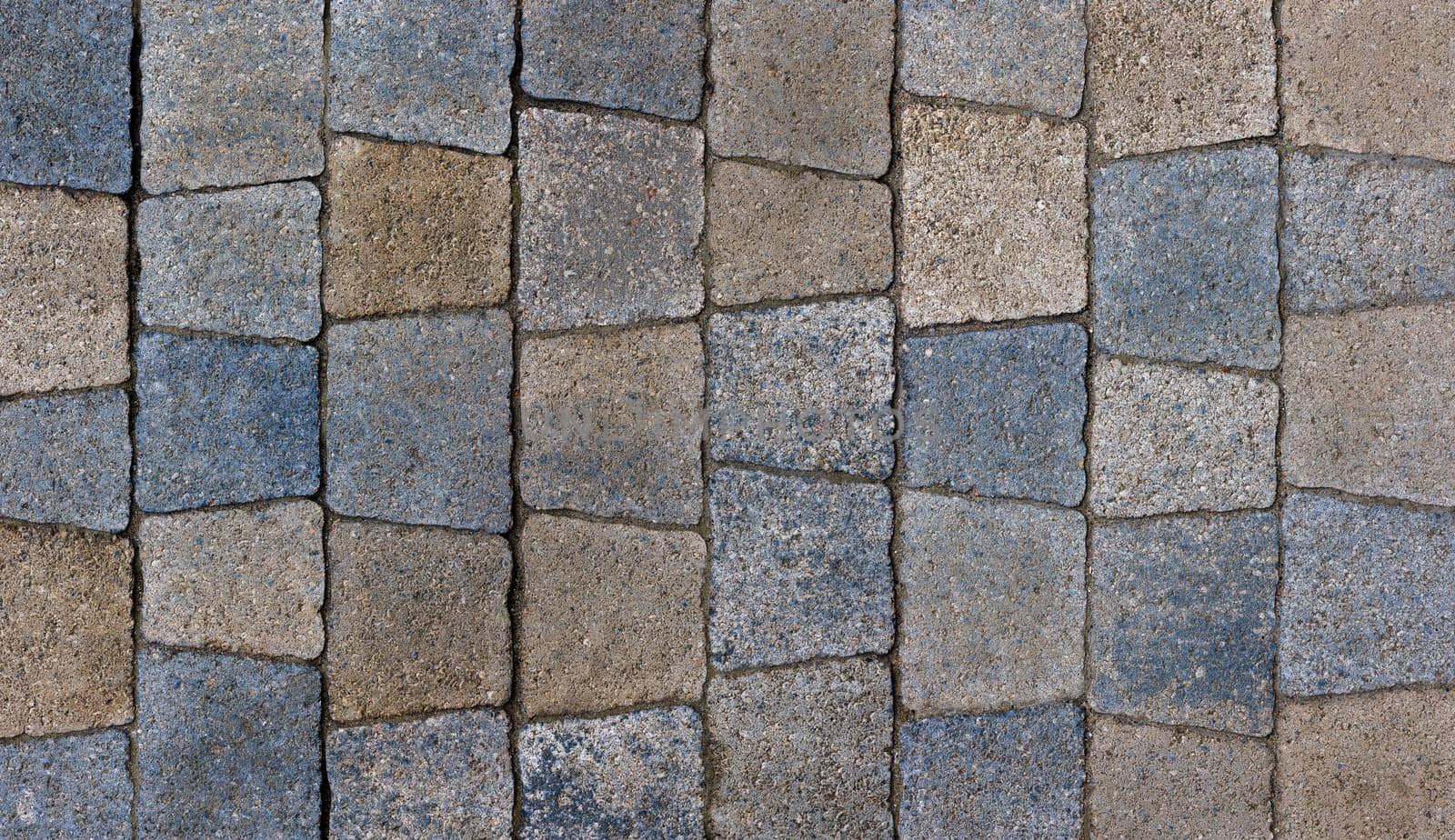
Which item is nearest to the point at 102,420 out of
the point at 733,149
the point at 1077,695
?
the point at 733,149

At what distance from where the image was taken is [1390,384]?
8.99 feet

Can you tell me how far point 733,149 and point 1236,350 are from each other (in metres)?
1.44

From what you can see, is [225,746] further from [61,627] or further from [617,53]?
[617,53]

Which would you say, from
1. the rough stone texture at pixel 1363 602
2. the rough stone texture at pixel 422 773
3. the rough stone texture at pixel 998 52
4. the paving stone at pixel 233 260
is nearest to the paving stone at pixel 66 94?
the paving stone at pixel 233 260

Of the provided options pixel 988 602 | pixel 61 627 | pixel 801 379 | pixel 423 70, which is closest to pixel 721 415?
pixel 801 379

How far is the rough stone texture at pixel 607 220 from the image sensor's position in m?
→ 2.74

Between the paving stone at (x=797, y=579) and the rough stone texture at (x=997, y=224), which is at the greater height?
the rough stone texture at (x=997, y=224)

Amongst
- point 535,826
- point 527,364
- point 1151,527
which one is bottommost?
point 535,826

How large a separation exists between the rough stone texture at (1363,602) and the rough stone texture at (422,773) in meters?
2.16

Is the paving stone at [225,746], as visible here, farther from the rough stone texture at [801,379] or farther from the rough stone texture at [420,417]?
the rough stone texture at [801,379]

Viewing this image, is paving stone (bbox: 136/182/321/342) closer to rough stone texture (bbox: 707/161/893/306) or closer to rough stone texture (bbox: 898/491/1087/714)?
rough stone texture (bbox: 707/161/893/306)

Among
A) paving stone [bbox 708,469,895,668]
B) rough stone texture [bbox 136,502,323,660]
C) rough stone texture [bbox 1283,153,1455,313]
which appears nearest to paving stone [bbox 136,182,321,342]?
rough stone texture [bbox 136,502,323,660]

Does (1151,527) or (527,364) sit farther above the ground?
(527,364)

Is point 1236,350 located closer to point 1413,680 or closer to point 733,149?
point 1413,680
